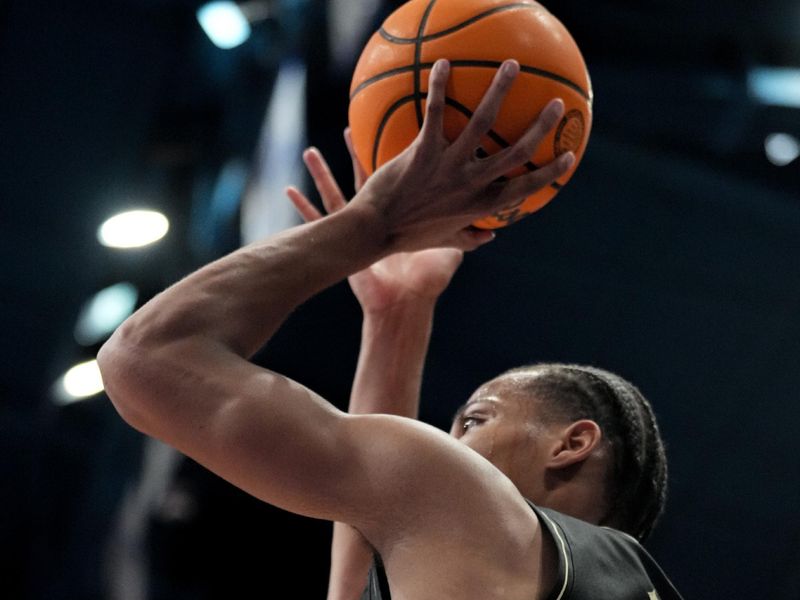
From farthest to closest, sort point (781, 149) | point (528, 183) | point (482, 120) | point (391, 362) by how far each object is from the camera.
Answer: point (781, 149) < point (391, 362) < point (528, 183) < point (482, 120)

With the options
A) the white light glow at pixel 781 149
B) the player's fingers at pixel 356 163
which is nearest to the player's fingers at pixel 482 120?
the player's fingers at pixel 356 163

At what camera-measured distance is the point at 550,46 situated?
6.81 feet

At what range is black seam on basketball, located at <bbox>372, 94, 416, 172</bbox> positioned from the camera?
2092 millimetres

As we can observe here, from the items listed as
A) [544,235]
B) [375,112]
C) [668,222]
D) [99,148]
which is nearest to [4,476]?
[99,148]

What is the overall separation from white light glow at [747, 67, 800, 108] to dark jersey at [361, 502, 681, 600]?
4677 mm

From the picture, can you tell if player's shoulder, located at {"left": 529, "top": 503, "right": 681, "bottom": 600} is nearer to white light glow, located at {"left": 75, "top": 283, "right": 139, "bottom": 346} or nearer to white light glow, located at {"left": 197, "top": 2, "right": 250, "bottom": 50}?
white light glow, located at {"left": 197, "top": 2, "right": 250, "bottom": 50}

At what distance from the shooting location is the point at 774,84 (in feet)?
19.5

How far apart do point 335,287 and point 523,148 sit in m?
5.55

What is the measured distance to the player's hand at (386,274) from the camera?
102 inches

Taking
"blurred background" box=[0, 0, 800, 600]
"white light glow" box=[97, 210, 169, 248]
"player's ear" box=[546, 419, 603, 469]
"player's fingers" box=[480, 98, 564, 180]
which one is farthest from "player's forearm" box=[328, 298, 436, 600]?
"white light glow" box=[97, 210, 169, 248]

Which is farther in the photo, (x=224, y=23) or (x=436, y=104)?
(x=224, y=23)

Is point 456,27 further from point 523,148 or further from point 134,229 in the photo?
point 134,229

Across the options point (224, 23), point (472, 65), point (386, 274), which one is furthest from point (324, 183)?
point (224, 23)

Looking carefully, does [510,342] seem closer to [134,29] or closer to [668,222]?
[668,222]
